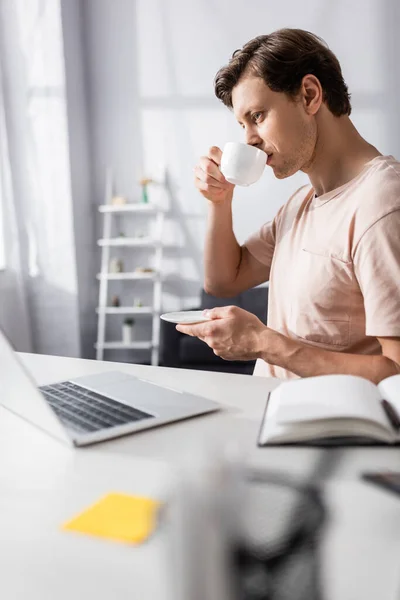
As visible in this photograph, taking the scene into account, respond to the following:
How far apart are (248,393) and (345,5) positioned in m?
3.84

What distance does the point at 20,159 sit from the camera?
4.43 metres

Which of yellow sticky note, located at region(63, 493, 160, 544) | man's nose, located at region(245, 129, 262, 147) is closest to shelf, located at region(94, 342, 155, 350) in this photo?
→ man's nose, located at region(245, 129, 262, 147)

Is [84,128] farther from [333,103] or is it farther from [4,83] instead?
[333,103]

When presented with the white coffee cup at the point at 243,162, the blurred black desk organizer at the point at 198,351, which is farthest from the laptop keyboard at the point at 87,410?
the blurred black desk organizer at the point at 198,351

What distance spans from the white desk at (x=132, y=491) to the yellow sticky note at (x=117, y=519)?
0.01 meters

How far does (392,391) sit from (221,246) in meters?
0.92

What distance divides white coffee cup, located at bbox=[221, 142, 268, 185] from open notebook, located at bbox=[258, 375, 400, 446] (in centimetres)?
73

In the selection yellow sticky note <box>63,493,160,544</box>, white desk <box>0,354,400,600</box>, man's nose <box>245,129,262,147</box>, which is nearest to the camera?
white desk <box>0,354,400,600</box>

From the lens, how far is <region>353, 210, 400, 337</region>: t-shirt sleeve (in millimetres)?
1104

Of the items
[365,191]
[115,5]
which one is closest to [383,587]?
[365,191]

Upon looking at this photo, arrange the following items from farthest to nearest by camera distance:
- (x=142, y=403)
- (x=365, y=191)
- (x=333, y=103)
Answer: (x=333, y=103) < (x=365, y=191) < (x=142, y=403)

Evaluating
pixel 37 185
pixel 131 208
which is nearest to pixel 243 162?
pixel 131 208

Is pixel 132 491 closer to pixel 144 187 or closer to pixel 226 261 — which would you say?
pixel 226 261

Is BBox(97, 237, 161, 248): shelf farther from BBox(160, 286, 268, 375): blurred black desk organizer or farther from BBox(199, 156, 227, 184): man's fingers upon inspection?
BBox(199, 156, 227, 184): man's fingers
